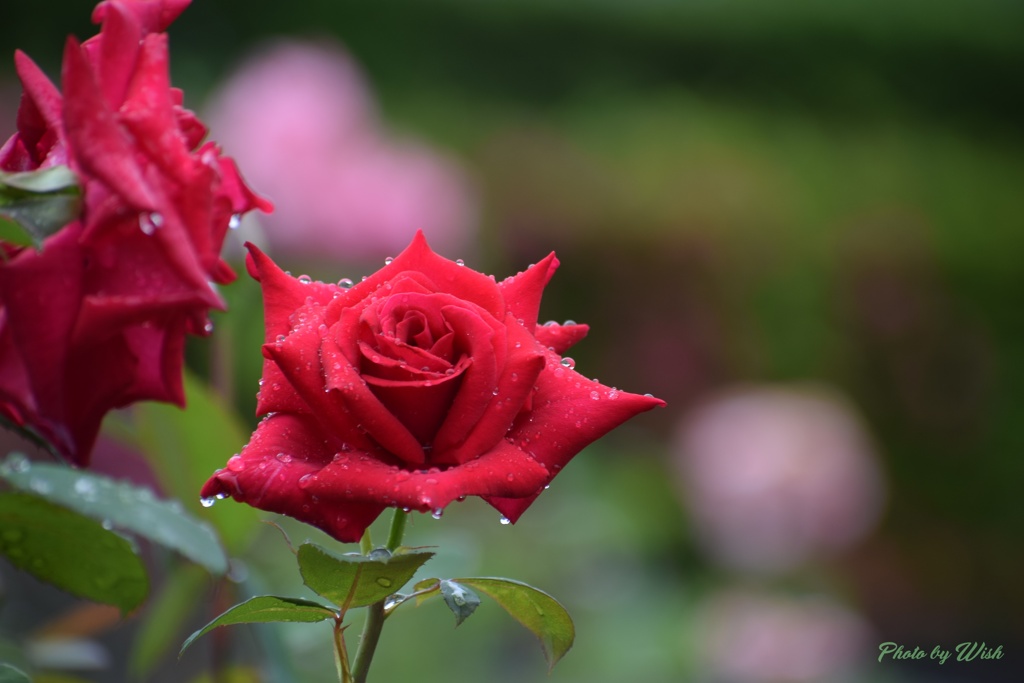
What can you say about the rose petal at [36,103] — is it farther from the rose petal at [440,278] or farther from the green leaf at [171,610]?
the green leaf at [171,610]

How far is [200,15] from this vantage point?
9.04 ft

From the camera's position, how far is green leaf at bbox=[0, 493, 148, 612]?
1.10 feet

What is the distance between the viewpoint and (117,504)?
33 cm

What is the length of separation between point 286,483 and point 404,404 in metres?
0.04

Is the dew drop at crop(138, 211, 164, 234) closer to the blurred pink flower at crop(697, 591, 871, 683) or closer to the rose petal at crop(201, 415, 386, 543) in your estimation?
the rose petal at crop(201, 415, 386, 543)

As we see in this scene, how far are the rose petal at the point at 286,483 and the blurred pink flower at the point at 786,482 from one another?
60.9 inches

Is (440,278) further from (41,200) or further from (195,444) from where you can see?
(195,444)

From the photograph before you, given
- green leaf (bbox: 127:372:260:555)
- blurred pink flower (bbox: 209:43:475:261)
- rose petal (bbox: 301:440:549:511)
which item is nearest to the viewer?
rose petal (bbox: 301:440:549:511)

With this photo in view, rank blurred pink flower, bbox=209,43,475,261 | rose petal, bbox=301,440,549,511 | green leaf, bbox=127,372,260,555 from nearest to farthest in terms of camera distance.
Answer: rose petal, bbox=301,440,549,511, green leaf, bbox=127,372,260,555, blurred pink flower, bbox=209,43,475,261

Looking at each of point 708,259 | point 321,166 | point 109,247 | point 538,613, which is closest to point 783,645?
point 321,166

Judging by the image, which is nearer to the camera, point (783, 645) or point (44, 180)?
point (44, 180)

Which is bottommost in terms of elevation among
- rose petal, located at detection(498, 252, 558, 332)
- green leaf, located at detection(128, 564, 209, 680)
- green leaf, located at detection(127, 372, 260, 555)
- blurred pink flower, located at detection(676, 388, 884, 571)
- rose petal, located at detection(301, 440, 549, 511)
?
blurred pink flower, located at detection(676, 388, 884, 571)

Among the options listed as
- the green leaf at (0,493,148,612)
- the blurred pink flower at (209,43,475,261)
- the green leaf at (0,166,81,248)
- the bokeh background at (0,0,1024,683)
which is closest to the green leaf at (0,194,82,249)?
the green leaf at (0,166,81,248)

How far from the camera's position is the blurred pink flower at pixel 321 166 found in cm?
150
